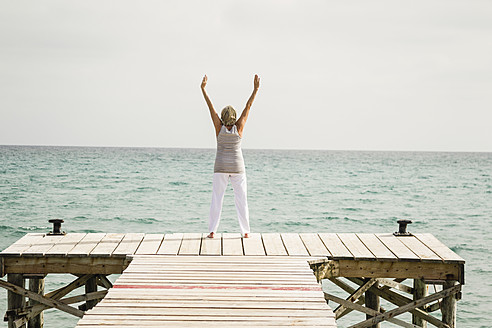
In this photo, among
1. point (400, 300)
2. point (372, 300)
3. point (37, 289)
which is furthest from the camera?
point (372, 300)

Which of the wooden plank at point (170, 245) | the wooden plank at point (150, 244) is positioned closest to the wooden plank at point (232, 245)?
the wooden plank at point (170, 245)

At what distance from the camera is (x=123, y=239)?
9.10 meters

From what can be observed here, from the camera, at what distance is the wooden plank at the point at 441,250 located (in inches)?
321

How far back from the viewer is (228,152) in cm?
886

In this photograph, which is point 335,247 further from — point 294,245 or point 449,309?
point 449,309

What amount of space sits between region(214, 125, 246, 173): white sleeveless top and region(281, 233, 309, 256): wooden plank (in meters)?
1.22

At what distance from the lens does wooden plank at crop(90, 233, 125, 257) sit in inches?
323

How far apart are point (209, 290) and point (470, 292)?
39.4 ft

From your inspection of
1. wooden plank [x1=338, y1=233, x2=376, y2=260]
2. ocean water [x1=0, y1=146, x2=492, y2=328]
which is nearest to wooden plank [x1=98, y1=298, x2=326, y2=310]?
Result: wooden plank [x1=338, y1=233, x2=376, y2=260]

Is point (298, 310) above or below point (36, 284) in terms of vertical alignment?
above

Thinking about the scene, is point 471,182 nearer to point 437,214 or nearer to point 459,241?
point 437,214

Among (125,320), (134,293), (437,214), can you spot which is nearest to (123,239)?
(134,293)

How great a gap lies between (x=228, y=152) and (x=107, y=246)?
6.90 ft

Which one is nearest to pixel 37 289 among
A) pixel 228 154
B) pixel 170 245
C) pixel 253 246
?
pixel 170 245
